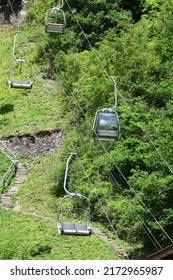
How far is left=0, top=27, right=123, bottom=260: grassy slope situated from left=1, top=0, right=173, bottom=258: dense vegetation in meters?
0.11

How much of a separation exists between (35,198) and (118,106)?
482 centimetres

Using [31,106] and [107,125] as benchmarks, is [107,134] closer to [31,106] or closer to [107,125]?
[107,125]

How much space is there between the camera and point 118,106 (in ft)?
98.6

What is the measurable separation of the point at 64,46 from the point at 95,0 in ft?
9.82

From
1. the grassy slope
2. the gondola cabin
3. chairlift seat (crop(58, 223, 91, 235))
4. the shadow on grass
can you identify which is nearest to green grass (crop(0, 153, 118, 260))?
the grassy slope

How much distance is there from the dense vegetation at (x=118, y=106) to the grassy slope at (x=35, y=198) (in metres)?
0.11

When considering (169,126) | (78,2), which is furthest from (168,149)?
(78,2)

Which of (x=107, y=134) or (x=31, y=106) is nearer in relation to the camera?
(x=107, y=134)

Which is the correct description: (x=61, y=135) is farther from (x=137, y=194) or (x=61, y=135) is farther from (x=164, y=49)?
(x=137, y=194)

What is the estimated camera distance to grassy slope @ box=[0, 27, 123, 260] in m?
26.4

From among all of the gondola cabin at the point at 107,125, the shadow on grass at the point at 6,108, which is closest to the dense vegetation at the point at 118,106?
the shadow on grass at the point at 6,108

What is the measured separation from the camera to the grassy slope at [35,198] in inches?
1040

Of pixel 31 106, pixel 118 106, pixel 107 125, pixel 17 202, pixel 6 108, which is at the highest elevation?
pixel 107 125

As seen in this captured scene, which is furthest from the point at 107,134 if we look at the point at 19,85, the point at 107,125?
the point at 19,85
